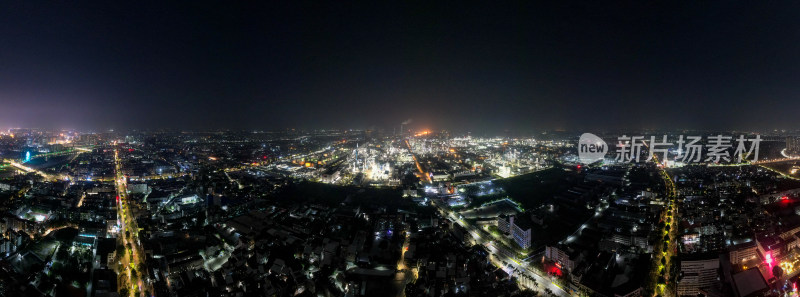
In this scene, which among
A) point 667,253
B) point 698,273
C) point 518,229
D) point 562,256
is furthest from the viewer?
point 518,229

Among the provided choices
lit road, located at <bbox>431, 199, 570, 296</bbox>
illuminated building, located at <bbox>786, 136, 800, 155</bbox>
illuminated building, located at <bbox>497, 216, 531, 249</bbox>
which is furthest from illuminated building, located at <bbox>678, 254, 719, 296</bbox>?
illuminated building, located at <bbox>786, 136, 800, 155</bbox>

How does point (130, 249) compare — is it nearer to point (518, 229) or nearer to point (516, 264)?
point (516, 264)

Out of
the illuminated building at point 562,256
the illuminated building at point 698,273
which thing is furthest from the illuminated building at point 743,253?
the illuminated building at point 562,256

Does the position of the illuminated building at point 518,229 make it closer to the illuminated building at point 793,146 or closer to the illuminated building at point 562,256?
the illuminated building at point 562,256

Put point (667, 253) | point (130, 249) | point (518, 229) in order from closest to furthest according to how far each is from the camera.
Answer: point (667, 253) → point (130, 249) → point (518, 229)

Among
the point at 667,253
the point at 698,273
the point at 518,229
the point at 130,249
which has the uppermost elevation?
the point at 518,229

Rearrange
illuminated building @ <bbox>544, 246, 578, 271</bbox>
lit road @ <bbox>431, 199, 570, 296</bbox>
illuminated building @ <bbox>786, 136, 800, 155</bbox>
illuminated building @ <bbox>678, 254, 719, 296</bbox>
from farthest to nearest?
illuminated building @ <bbox>786, 136, 800, 155</bbox> < illuminated building @ <bbox>544, 246, 578, 271</bbox> < lit road @ <bbox>431, 199, 570, 296</bbox> < illuminated building @ <bbox>678, 254, 719, 296</bbox>

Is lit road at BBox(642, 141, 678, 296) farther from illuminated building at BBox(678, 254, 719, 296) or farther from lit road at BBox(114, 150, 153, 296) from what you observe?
lit road at BBox(114, 150, 153, 296)

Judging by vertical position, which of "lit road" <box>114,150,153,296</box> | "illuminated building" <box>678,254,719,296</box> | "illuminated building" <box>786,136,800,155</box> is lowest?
"lit road" <box>114,150,153,296</box>

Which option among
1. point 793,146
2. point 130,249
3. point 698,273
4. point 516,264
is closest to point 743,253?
point 698,273

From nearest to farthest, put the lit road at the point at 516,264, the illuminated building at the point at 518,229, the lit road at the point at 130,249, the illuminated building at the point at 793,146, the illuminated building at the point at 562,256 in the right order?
the lit road at the point at 516,264 < the lit road at the point at 130,249 < the illuminated building at the point at 562,256 < the illuminated building at the point at 518,229 < the illuminated building at the point at 793,146

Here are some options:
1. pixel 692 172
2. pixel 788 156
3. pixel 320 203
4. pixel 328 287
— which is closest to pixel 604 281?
pixel 328 287

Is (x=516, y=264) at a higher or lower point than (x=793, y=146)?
lower
